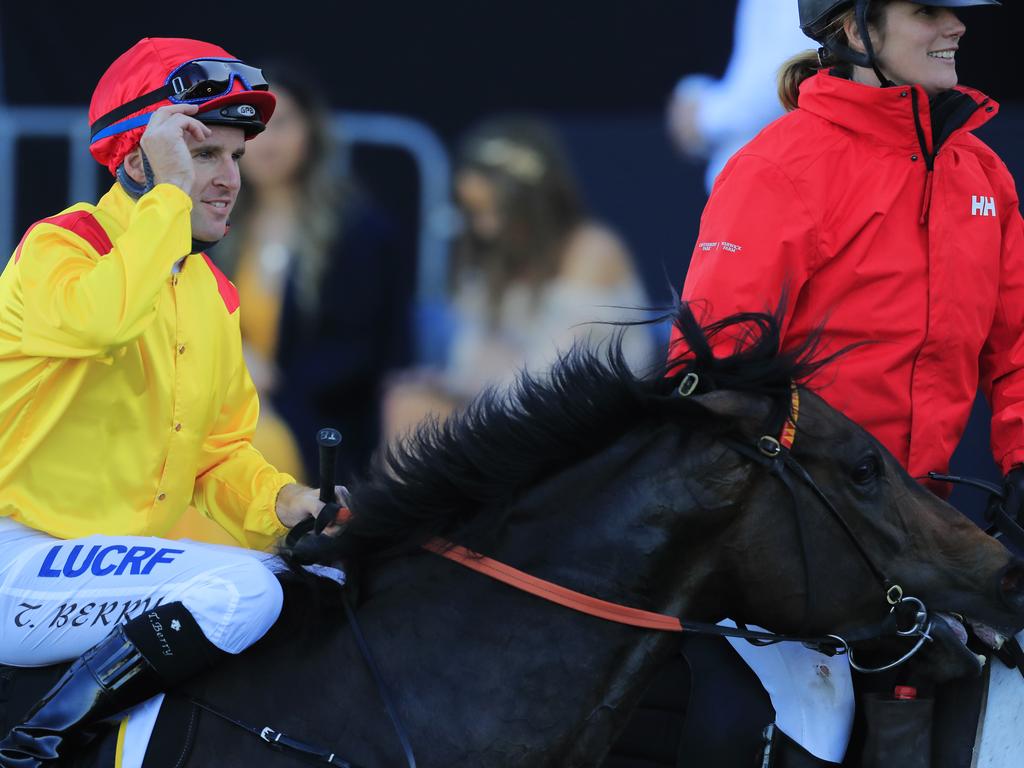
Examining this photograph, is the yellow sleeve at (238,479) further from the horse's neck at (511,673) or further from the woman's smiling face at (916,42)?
the woman's smiling face at (916,42)

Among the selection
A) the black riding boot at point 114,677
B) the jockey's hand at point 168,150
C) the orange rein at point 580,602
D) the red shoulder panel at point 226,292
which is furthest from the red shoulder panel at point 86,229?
the orange rein at point 580,602

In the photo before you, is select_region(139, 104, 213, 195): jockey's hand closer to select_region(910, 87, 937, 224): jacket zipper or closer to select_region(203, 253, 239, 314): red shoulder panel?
→ select_region(203, 253, 239, 314): red shoulder panel

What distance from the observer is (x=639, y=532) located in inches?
114

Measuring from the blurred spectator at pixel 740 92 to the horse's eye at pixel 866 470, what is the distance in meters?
2.77

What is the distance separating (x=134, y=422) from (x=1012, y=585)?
6.32 ft

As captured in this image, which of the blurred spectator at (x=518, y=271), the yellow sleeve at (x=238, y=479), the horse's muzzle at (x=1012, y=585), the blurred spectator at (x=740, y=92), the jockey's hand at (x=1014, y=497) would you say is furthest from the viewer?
the blurred spectator at (x=518, y=271)

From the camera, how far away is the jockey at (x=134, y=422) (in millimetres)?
2896

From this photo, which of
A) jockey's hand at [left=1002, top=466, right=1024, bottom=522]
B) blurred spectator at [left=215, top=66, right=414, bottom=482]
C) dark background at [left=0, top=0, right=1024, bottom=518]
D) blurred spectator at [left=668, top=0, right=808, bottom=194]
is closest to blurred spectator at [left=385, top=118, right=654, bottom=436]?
dark background at [left=0, top=0, right=1024, bottom=518]

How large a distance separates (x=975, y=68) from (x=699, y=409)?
3.96 meters

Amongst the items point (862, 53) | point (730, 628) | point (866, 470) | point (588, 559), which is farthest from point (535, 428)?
point (862, 53)

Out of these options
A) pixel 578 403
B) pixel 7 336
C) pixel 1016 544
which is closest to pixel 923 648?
pixel 1016 544

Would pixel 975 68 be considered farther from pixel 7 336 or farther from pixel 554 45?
pixel 7 336

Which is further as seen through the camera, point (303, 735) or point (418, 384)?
point (418, 384)

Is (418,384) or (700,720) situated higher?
(700,720)
